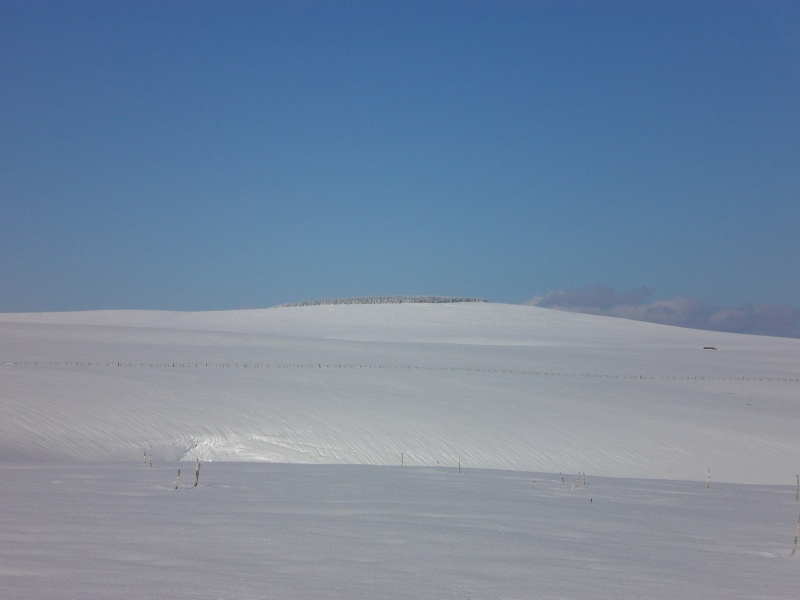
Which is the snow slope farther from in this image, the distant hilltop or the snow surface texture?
the distant hilltop

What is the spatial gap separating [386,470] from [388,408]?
700 cm

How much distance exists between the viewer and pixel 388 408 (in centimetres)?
1709

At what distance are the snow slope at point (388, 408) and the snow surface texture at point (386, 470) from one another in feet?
0.24

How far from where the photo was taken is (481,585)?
4.50 m

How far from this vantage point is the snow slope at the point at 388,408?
45.5ft

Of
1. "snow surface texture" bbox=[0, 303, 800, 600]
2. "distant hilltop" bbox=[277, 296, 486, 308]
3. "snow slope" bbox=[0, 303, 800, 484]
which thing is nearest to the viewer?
"snow surface texture" bbox=[0, 303, 800, 600]

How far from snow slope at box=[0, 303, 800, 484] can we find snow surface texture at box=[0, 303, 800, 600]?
0.07 meters

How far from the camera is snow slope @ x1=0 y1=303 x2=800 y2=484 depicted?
13.9 meters

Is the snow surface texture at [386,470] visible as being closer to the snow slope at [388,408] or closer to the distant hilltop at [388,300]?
the snow slope at [388,408]

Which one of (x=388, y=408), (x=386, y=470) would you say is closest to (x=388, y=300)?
(x=388, y=408)

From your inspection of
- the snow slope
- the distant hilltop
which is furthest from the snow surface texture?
the distant hilltop

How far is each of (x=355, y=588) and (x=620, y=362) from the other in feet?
93.2

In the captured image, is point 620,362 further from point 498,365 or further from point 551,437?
point 551,437

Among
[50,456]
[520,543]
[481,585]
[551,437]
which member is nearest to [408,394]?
[551,437]
